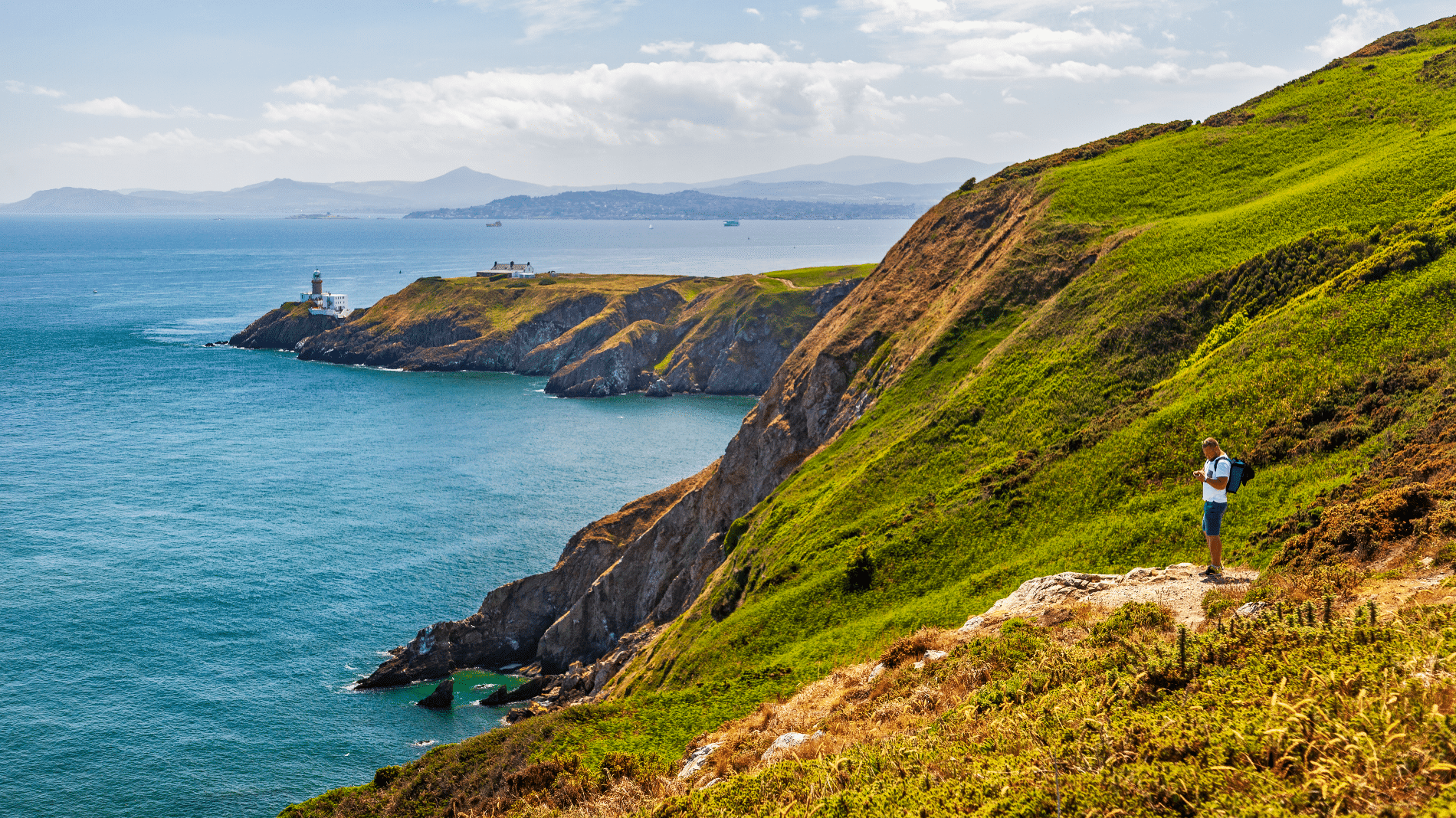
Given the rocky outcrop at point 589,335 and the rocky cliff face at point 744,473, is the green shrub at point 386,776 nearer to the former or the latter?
the rocky cliff face at point 744,473

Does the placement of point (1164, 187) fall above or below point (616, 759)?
above

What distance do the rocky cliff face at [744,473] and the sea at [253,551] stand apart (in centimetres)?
391

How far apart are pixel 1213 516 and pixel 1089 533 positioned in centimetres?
769

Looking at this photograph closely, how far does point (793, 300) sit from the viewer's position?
163m

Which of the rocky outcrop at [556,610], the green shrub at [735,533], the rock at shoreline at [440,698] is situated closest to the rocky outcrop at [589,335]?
the rocky outcrop at [556,610]

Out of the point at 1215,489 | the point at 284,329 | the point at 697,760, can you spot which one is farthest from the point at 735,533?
the point at 284,329

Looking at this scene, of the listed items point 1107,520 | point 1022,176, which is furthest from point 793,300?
point 1107,520

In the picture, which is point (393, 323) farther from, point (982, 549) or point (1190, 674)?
point (1190, 674)

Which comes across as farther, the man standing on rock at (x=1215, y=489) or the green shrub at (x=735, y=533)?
the green shrub at (x=735, y=533)

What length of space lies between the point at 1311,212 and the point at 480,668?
5912 cm

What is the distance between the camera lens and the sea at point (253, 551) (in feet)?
160

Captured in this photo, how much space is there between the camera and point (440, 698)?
56.1 meters

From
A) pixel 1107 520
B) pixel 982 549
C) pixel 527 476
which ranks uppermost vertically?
pixel 1107 520

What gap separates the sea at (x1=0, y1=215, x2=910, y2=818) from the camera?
48.9 meters
